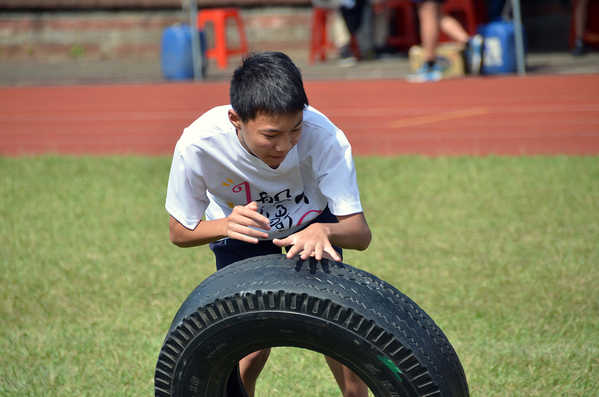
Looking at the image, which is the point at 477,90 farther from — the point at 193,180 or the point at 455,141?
the point at 193,180

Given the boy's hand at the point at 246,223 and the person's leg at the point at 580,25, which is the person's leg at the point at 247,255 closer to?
the boy's hand at the point at 246,223

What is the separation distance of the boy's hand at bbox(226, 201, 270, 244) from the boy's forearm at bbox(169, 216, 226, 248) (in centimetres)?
14

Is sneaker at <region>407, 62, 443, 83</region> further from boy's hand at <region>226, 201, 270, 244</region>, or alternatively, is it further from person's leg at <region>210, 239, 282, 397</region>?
boy's hand at <region>226, 201, 270, 244</region>

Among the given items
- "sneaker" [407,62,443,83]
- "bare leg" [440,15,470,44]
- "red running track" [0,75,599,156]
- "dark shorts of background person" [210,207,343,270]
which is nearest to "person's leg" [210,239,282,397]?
"dark shorts of background person" [210,207,343,270]

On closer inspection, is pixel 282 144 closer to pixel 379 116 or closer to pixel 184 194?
pixel 184 194

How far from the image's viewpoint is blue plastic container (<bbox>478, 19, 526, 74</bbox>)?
934cm

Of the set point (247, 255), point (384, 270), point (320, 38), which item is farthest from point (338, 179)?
point (320, 38)

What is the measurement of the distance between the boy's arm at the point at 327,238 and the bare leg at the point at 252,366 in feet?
2.09

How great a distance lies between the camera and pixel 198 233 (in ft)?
6.61

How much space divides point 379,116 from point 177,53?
4.56m

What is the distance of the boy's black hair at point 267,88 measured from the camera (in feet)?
5.86

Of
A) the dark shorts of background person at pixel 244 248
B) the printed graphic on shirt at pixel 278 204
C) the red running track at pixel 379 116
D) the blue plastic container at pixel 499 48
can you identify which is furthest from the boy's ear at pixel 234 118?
the blue plastic container at pixel 499 48

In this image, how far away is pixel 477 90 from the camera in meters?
8.78

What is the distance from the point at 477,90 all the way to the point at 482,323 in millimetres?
6409
